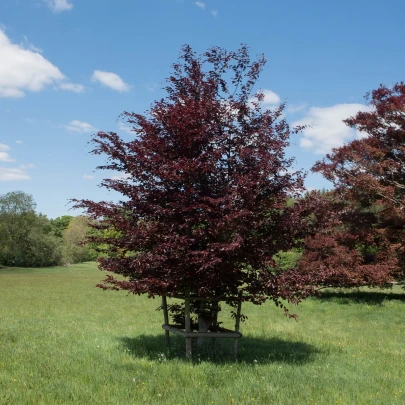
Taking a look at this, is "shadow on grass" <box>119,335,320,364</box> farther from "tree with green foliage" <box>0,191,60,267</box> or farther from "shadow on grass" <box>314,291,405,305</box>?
"tree with green foliage" <box>0,191,60,267</box>

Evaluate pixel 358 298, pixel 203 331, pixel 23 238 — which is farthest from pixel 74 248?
pixel 203 331

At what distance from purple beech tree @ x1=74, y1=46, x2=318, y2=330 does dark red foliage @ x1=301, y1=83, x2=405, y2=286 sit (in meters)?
10.1

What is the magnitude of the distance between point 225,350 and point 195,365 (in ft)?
6.03

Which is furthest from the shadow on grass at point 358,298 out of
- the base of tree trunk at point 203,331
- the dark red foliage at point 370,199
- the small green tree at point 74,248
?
the small green tree at point 74,248

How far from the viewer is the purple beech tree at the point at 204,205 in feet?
24.7

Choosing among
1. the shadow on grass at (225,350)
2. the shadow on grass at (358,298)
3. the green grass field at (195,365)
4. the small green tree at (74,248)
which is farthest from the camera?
the small green tree at (74,248)

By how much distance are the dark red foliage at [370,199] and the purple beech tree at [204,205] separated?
10086mm

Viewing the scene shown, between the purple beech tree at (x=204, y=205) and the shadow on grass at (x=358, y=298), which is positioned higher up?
the purple beech tree at (x=204, y=205)

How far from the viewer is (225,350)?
9312 mm

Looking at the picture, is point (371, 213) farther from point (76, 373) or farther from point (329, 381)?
Result: point (76, 373)

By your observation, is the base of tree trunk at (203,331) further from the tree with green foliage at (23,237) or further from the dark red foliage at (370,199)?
the tree with green foliage at (23,237)

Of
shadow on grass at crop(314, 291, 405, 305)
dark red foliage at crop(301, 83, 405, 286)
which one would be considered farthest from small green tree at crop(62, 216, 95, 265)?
dark red foliage at crop(301, 83, 405, 286)

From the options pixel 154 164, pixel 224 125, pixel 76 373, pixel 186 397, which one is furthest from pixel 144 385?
pixel 224 125

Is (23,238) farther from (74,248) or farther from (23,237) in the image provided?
(74,248)
